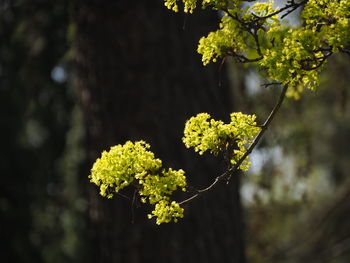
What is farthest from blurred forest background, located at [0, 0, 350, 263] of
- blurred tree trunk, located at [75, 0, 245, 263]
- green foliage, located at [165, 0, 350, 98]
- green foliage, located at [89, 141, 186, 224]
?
green foliage, located at [165, 0, 350, 98]

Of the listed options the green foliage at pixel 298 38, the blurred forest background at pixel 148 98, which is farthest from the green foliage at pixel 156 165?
the blurred forest background at pixel 148 98

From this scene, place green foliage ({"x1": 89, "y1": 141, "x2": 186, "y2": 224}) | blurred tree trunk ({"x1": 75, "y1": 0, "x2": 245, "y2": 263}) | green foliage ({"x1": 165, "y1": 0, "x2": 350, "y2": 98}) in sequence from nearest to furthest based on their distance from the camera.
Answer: green foliage ({"x1": 165, "y1": 0, "x2": 350, "y2": 98}) → green foliage ({"x1": 89, "y1": 141, "x2": 186, "y2": 224}) → blurred tree trunk ({"x1": 75, "y1": 0, "x2": 245, "y2": 263})

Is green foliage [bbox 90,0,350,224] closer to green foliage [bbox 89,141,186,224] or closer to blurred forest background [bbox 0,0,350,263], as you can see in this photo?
green foliage [bbox 89,141,186,224]

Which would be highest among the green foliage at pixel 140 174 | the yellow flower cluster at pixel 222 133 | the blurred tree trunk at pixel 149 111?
the blurred tree trunk at pixel 149 111

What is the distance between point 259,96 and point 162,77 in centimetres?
217

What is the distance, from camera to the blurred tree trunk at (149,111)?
3693mm

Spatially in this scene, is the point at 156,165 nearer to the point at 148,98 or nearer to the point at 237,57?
the point at 237,57

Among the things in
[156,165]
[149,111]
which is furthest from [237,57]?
[149,111]

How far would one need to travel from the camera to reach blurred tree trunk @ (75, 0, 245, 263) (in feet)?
12.1

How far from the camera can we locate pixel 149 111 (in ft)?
12.4

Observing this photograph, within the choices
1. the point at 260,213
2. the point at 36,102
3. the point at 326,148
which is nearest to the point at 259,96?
the point at 260,213

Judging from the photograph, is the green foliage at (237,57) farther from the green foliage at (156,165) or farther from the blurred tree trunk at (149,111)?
the blurred tree trunk at (149,111)

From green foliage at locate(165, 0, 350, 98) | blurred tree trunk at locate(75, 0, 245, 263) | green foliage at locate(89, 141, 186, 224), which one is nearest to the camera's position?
green foliage at locate(165, 0, 350, 98)

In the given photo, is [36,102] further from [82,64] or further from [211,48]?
[211,48]
